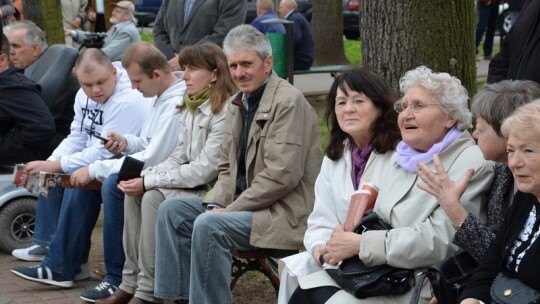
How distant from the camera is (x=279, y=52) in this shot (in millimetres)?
10344

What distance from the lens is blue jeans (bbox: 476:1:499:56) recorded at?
18.4 meters

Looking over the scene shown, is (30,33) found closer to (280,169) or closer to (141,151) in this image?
(141,151)

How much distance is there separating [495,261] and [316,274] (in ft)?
3.10

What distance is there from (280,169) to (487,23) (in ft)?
46.7

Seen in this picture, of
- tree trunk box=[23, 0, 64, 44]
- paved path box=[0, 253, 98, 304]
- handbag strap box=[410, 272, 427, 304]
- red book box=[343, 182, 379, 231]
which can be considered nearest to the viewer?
handbag strap box=[410, 272, 427, 304]

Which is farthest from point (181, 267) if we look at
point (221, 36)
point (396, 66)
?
point (221, 36)

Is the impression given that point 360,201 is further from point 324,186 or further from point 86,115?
point 86,115

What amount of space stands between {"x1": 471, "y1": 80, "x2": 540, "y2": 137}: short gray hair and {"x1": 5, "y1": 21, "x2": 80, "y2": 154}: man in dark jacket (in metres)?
4.22

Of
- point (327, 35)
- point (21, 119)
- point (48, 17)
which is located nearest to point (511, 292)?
point (21, 119)

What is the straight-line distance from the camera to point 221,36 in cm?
814

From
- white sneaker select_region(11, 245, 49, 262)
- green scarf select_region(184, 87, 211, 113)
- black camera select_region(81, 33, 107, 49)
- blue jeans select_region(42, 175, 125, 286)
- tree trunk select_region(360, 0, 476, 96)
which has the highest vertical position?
tree trunk select_region(360, 0, 476, 96)

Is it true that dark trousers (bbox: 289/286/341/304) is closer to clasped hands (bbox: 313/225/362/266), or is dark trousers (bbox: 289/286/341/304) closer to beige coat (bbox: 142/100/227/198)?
clasped hands (bbox: 313/225/362/266)

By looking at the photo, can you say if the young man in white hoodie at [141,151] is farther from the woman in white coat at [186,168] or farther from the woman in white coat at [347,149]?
the woman in white coat at [347,149]

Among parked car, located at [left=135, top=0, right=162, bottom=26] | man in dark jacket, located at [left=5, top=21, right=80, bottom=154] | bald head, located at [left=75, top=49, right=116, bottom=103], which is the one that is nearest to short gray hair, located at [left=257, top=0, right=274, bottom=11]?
man in dark jacket, located at [left=5, top=21, right=80, bottom=154]
